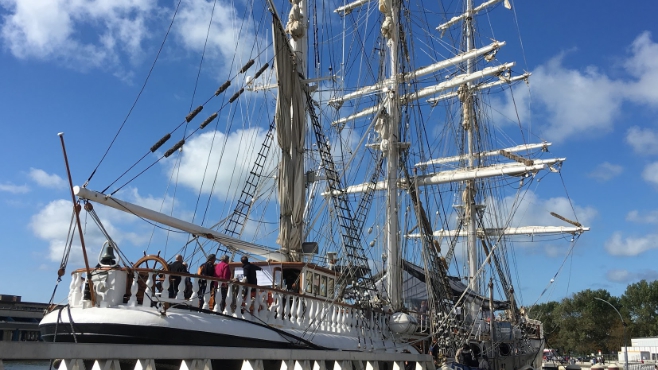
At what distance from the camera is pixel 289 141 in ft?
64.3

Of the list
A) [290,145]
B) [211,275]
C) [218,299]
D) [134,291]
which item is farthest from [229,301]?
[290,145]

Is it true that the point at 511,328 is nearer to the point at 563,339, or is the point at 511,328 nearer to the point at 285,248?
the point at 285,248

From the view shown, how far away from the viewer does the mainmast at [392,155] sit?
78.9 ft

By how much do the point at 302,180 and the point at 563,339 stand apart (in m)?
83.1

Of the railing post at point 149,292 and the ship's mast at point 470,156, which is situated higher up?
the ship's mast at point 470,156

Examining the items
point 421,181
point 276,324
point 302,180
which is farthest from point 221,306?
point 421,181

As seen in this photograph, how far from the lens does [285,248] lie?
61.4 ft

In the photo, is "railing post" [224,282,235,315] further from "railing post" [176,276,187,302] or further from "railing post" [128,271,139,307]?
"railing post" [128,271,139,307]

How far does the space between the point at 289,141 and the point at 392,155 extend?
24.1ft

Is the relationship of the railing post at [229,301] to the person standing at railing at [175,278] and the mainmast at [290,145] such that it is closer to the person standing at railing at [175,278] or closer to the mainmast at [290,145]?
the person standing at railing at [175,278]

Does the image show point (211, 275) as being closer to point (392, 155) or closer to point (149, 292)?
point (149, 292)

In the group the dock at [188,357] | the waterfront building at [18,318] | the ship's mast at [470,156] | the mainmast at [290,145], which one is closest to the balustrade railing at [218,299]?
the dock at [188,357]

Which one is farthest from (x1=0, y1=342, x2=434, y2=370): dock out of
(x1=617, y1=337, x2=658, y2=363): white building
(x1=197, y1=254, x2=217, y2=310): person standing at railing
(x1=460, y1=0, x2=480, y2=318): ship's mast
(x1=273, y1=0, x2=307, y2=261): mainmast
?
(x1=617, y1=337, x2=658, y2=363): white building

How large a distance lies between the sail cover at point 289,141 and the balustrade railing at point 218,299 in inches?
129
